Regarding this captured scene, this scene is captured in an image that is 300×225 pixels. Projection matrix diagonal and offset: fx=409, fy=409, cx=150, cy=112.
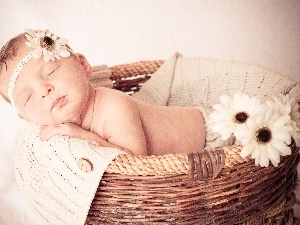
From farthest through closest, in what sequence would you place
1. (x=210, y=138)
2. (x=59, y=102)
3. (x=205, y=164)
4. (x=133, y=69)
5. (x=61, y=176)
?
(x=133, y=69) < (x=210, y=138) < (x=59, y=102) < (x=61, y=176) < (x=205, y=164)

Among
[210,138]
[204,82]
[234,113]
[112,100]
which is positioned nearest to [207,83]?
[204,82]

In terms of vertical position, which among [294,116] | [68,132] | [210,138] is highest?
[294,116]

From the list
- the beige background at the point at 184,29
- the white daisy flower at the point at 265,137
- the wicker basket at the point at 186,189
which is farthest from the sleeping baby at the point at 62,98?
the beige background at the point at 184,29

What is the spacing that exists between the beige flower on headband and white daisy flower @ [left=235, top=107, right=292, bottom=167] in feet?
1.69

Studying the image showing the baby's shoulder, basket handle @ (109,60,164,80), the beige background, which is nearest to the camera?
the baby's shoulder

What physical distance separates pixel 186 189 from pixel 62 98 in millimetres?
405

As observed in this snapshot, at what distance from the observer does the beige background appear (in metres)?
1.93

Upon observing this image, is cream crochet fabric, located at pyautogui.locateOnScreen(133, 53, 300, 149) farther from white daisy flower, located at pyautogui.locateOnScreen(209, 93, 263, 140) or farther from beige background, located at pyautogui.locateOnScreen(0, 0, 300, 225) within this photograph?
beige background, located at pyautogui.locateOnScreen(0, 0, 300, 225)

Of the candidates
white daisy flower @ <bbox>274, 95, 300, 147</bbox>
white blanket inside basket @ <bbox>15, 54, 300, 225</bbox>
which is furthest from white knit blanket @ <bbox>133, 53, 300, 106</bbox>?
white daisy flower @ <bbox>274, 95, 300, 147</bbox>

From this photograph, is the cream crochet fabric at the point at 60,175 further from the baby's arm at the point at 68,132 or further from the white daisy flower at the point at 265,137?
the white daisy flower at the point at 265,137

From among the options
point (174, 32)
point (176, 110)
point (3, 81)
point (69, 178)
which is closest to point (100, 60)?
point (174, 32)

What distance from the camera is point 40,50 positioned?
1.07 meters

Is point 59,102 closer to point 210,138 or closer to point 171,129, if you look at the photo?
point 171,129

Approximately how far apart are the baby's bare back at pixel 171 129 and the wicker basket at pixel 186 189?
0.33 m
